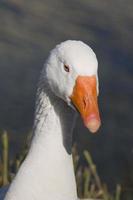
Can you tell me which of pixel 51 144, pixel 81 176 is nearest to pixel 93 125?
pixel 51 144

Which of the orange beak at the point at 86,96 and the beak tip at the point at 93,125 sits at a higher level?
the orange beak at the point at 86,96

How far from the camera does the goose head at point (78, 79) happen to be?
3.26 metres

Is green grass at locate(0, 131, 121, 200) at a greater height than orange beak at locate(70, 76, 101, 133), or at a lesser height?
lesser

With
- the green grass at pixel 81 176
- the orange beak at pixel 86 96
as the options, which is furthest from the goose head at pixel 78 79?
the green grass at pixel 81 176

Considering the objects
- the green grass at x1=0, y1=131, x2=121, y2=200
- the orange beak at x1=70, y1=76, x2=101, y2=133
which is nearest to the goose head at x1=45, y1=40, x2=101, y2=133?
the orange beak at x1=70, y1=76, x2=101, y2=133

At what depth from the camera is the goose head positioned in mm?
3264

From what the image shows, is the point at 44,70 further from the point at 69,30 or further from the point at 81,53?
the point at 69,30

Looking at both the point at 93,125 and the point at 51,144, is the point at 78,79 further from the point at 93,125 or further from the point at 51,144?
the point at 51,144

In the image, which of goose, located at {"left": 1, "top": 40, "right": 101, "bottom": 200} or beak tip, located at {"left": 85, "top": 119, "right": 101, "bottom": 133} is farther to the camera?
goose, located at {"left": 1, "top": 40, "right": 101, "bottom": 200}

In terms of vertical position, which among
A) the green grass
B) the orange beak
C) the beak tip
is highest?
the orange beak

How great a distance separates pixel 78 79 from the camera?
3293mm

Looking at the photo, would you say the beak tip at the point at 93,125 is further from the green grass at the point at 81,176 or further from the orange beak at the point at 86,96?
the green grass at the point at 81,176

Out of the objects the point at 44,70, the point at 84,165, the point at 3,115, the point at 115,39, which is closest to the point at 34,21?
the point at 115,39

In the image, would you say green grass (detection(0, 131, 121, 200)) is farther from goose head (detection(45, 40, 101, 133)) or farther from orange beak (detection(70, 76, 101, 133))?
orange beak (detection(70, 76, 101, 133))
